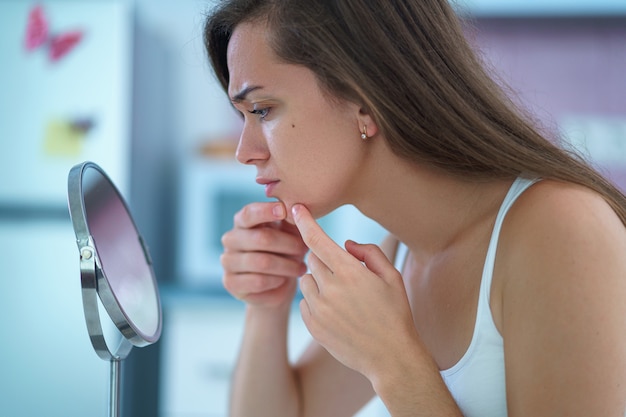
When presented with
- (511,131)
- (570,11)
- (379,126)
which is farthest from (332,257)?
(570,11)

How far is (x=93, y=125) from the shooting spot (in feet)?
8.43

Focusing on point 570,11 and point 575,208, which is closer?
point 575,208

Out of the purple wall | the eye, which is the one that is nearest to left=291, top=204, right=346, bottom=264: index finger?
the eye

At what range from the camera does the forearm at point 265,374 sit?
48.5 inches

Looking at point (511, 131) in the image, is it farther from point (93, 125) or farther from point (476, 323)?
point (93, 125)

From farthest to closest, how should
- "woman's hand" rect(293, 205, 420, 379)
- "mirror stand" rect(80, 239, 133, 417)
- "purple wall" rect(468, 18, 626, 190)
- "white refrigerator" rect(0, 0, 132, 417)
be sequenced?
"purple wall" rect(468, 18, 626, 190) → "white refrigerator" rect(0, 0, 132, 417) → "woman's hand" rect(293, 205, 420, 379) → "mirror stand" rect(80, 239, 133, 417)

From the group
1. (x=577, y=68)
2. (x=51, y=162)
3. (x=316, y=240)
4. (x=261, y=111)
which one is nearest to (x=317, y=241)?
(x=316, y=240)

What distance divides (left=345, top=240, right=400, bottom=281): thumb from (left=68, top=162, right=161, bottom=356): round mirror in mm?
268

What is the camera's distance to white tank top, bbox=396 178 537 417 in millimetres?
905

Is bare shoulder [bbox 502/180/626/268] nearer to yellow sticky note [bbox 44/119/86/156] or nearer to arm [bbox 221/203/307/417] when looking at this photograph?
arm [bbox 221/203/307/417]

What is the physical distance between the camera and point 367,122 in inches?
39.0

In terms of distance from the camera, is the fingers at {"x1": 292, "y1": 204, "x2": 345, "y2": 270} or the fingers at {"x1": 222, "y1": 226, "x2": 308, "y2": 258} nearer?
the fingers at {"x1": 292, "y1": 204, "x2": 345, "y2": 270}

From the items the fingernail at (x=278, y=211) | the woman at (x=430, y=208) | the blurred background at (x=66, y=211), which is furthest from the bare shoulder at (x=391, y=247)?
the blurred background at (x=66, y=211)

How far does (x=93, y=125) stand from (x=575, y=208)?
2.05 m
